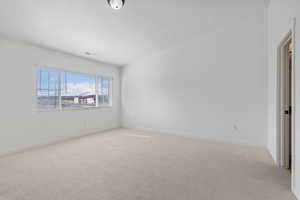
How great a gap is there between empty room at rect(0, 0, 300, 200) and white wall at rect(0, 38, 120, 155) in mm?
20

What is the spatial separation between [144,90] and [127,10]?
283 cm

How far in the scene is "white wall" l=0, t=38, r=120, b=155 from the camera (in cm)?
291

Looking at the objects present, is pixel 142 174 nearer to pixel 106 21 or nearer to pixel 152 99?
pixel 106 21

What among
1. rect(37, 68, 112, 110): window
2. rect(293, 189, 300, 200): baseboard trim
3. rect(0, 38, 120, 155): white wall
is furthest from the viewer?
rect(37, 68, 112, 110): window

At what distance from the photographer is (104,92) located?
17.5 feet

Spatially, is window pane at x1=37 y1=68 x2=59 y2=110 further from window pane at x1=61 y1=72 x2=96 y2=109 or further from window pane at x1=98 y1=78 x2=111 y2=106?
window pane at x1=98 y1=78 x2=111 y2=106

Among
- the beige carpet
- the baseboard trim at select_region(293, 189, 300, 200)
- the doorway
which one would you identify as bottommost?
the beige carpet

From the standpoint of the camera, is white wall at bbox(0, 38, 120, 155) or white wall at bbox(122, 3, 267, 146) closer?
white wall at bbox(0, 38, 120, 155)

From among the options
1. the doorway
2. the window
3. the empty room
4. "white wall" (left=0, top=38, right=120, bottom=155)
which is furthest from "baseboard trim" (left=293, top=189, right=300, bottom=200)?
the window

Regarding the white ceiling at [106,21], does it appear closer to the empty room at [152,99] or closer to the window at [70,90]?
the empty room at [152,99]

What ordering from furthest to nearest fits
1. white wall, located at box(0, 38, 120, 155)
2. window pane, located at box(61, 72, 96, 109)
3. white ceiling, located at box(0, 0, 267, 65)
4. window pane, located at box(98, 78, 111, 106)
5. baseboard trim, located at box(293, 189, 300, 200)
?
1. window pane, located at box(98, 78, 111, 106)
2. window pane, located at box(61, 72, 96, 109)
3. white wall, located at box(0, 38, 120, 155)
4. white ceiling, located at box(0, 0, 267, 65)
5. baseboard trim, located at box(293, 189, 300, 200)

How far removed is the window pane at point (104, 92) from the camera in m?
5.14

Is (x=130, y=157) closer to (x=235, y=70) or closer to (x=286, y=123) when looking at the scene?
(x=286, y=123)

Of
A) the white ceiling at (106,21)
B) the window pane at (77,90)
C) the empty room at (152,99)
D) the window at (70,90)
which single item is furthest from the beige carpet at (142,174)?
the white ceiling at (106,21)
